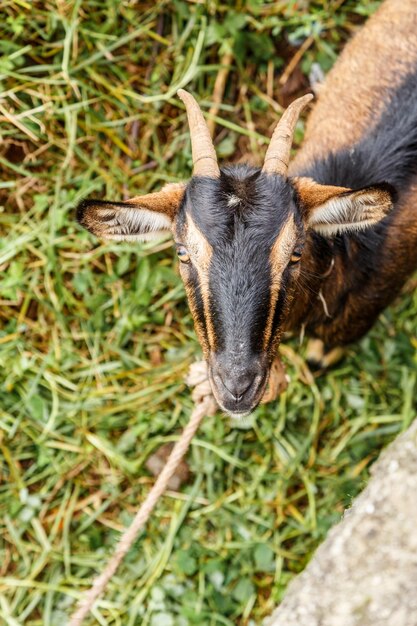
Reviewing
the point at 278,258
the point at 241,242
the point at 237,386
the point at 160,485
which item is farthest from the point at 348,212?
the point at 160,485

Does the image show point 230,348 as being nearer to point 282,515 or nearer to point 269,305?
point 269,305

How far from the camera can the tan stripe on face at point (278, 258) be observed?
128 inches

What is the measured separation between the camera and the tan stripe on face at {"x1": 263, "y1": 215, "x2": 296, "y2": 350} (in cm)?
325

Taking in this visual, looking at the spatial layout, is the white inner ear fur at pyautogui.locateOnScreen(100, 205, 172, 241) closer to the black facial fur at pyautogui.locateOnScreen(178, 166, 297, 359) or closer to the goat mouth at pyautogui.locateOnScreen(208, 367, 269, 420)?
the black facial fur at pyautogui.locateOnScreen(178, 166, 297, 359)

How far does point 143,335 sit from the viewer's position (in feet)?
16.9

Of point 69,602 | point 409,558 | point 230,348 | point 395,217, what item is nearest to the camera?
point 409,558

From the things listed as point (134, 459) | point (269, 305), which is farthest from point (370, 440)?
point (269, 305)

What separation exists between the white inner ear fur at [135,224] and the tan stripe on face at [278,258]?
602 millimetres

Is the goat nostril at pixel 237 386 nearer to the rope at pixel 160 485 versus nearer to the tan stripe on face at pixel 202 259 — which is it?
the tan stripe on face at pixel 202 259

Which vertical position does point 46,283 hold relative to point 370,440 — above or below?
above

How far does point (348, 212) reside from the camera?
345cm

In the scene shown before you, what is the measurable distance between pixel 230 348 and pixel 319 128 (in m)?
1.83

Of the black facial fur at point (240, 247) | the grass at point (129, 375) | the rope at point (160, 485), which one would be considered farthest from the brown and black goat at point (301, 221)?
the grass at point (129, 375)

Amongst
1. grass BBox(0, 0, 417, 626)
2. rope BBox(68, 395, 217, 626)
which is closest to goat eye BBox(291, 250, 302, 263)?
rope BBox(68, 395, 217, 626)
